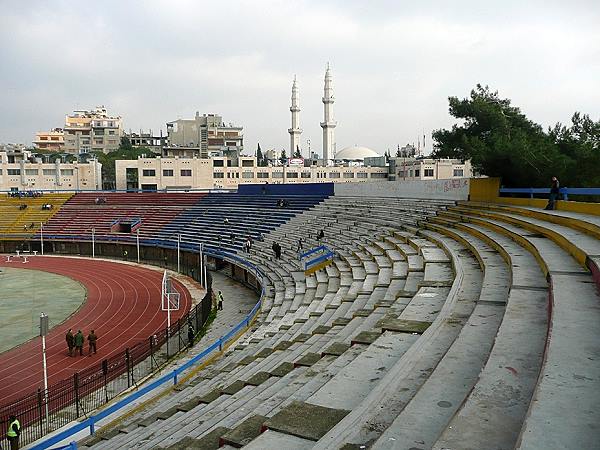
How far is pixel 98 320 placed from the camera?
21.5 metres

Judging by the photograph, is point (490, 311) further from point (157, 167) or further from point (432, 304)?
point (157, 167)

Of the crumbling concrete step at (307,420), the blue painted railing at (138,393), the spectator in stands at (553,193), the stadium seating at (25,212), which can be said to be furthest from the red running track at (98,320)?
the spectator in stands at (553,193)

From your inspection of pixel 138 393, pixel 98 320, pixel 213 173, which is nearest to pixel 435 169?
pixel 213 173

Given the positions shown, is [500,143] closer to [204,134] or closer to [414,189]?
[414,189]

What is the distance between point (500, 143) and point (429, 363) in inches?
729

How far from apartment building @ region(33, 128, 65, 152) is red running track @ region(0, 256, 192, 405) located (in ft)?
313

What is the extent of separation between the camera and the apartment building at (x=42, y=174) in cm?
6294

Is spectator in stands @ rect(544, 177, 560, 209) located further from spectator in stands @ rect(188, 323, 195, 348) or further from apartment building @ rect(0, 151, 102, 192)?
apartment building @ rect(0, 151, 102, 192)

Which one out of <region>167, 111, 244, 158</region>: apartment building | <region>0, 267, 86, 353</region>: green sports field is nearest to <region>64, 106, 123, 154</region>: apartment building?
<region>167, 111, 244, 158</region>: apartment building

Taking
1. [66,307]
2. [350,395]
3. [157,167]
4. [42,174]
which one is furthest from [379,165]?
[350,395]

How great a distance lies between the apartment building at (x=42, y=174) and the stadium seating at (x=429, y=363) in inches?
2303

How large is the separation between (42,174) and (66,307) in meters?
47.5

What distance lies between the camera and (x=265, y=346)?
1102 centimetres

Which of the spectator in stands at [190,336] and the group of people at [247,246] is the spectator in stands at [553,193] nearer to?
the spectator in stands at [190,336]
